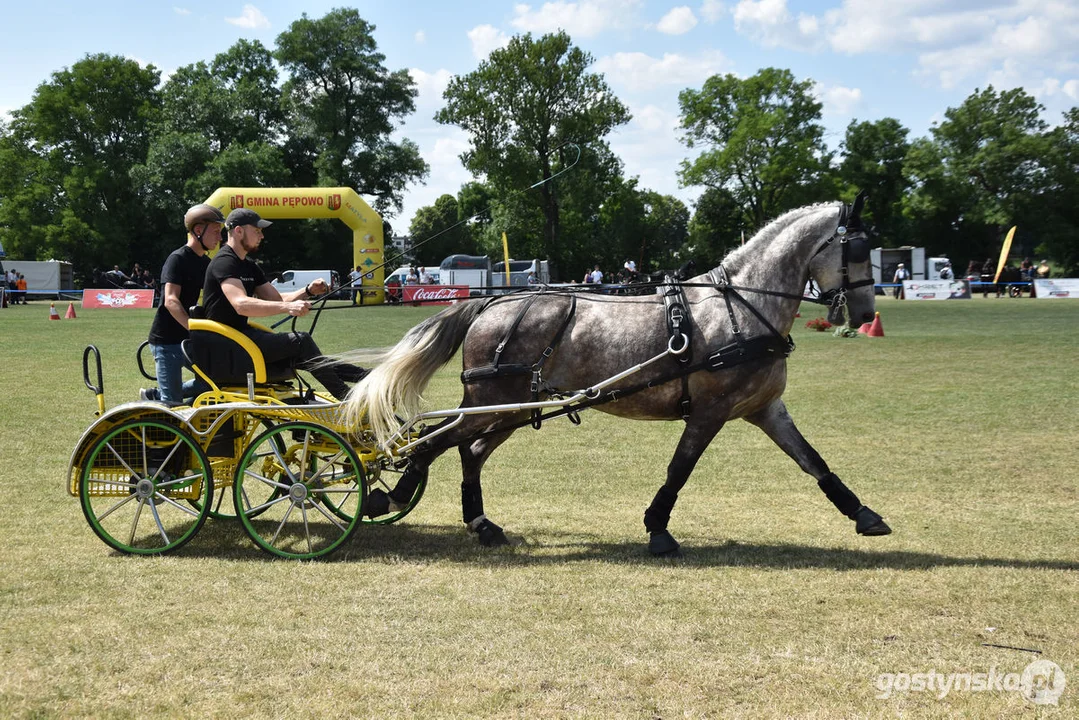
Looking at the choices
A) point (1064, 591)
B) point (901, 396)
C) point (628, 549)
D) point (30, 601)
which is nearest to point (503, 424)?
point (628, 549)

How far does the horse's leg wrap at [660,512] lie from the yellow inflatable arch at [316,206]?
29.0 metres

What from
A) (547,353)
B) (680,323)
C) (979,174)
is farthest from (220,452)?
(979,174)

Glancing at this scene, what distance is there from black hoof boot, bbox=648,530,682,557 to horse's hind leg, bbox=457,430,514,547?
0.99m

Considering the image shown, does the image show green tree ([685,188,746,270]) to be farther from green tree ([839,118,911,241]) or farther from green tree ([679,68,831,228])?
green tree ([839,118,911,241])

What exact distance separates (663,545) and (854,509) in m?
1.28

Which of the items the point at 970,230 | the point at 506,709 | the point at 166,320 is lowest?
the point at 506,709

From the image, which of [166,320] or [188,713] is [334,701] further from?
[166,320]

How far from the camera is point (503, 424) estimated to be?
6781 mm

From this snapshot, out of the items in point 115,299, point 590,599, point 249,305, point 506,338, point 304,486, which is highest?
point 115,299

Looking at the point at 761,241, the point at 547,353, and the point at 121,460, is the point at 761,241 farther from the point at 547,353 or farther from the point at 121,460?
the point at 121,460

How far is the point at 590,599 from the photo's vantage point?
5.44 m

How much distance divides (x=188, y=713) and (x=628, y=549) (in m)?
3.24

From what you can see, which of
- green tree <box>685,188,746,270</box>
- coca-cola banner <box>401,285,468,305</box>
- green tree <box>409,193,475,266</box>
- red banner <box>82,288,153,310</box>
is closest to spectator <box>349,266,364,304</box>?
coca-cola banner <box>401,285,468,305</box>

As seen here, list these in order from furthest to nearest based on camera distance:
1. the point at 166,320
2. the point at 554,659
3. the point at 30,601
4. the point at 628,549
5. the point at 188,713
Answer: the point at 166,320, the point at 628,549, the point at 30,601, the point at 554,659, the point at 188,713
